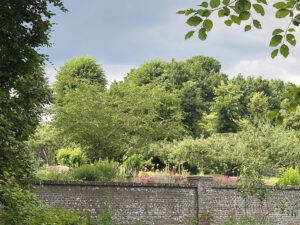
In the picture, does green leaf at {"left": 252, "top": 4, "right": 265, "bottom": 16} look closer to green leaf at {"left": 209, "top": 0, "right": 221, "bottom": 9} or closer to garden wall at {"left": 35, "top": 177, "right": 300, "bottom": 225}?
green leaf at {"left": 209, "top": 0, "right": 221, "bottom": 9}

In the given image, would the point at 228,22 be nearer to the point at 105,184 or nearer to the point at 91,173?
the point at 105,184

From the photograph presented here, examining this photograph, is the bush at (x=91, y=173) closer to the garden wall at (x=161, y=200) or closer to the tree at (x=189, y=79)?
the garden wall at (x=161, y=200)

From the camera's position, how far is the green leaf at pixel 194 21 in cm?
306

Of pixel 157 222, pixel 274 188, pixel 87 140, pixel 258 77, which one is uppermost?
pixel 258 77

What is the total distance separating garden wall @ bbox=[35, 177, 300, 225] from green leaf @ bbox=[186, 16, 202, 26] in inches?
351

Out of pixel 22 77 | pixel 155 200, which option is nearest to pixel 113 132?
pixel 155 200

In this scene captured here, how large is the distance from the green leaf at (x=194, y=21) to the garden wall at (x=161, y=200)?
8.92 m

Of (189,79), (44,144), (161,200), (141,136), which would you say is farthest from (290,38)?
(189,79)

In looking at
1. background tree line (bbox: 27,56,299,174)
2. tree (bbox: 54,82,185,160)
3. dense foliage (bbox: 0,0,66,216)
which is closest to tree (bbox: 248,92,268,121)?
background tree line (bbox: 27,56,299,174)

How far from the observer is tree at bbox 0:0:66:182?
5.93m

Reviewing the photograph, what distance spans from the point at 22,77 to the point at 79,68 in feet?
110

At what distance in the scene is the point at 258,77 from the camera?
46.8 m

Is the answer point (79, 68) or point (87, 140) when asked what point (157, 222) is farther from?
point (79, 68)

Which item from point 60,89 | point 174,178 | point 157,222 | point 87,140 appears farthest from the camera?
point 60,89
